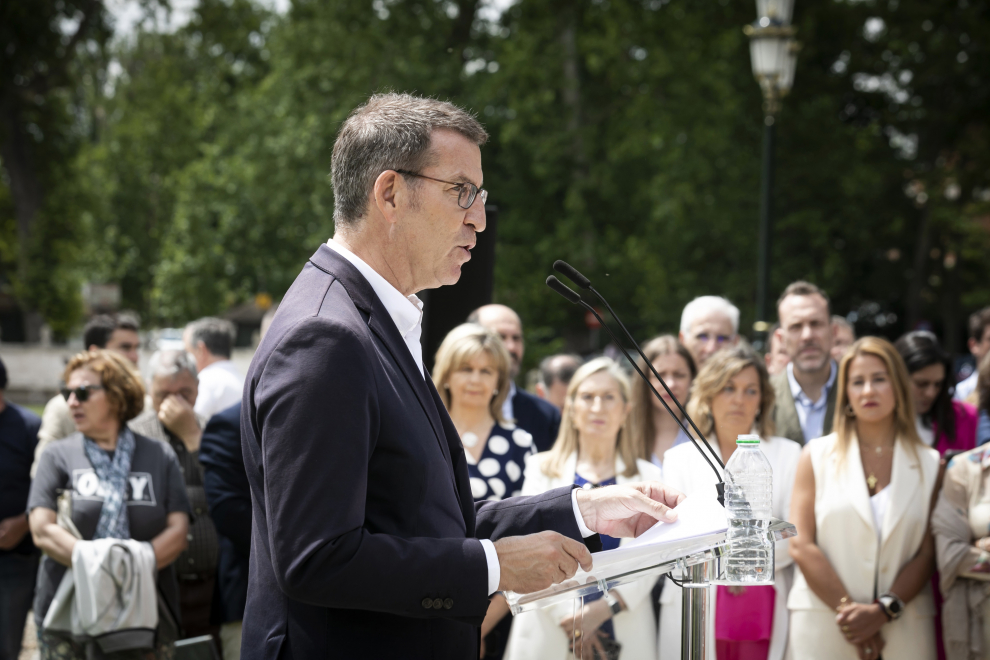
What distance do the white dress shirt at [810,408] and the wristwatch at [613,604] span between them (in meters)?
3.29

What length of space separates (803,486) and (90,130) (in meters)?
44.1

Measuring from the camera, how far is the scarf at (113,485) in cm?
475

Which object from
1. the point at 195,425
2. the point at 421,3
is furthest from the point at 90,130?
the point at 195,425

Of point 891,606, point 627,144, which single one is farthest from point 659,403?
point 627,144

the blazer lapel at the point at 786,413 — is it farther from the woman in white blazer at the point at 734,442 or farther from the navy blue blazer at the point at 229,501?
the navy blue blazer at the point at 229,501

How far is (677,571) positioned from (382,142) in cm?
120

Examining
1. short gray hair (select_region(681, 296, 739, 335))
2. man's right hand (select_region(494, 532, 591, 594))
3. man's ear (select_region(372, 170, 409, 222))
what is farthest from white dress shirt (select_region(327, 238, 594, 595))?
short gray hair (select_region(681, 296, 739, 335))

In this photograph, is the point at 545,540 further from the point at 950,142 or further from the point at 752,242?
the point at 950,142

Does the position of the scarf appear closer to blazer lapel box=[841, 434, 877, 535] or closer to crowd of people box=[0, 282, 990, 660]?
crowd of people box=[0, 282, 990, 660]

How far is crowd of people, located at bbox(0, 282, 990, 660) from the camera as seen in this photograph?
4406 mm

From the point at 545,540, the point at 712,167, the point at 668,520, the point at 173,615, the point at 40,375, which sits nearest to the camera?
the point at 545,540

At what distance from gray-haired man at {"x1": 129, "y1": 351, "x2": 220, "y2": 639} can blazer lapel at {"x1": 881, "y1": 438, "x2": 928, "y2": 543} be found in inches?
141

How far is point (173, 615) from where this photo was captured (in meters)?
4.98

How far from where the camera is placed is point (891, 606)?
435cm
